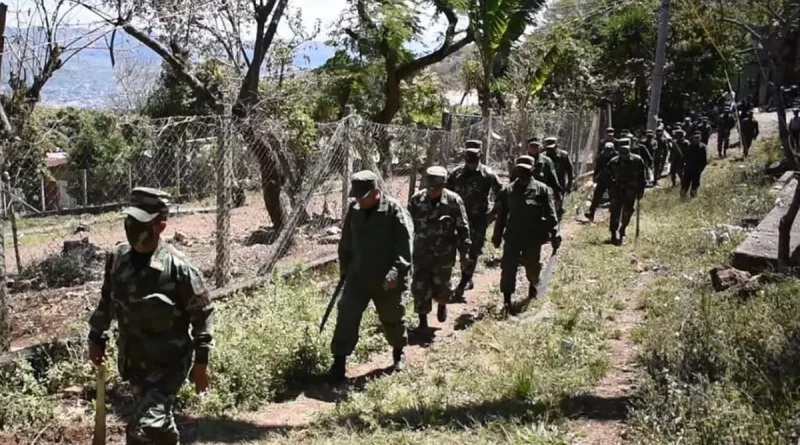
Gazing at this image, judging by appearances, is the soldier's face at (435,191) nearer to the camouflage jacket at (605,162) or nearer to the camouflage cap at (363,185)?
the camouflage cap at (363,185)

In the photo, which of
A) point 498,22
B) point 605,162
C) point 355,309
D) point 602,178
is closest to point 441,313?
point 355,309

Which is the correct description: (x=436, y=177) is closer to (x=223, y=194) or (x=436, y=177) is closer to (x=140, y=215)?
(x=223, y=194)

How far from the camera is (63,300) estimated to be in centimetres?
862

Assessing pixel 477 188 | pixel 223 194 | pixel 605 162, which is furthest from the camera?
pixel 605 162

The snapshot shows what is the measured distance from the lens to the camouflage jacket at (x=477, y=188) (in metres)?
9.06

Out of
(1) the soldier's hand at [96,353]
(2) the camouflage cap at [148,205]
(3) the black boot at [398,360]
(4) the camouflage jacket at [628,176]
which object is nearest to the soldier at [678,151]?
(4) the camouflage jacket at [628,176]

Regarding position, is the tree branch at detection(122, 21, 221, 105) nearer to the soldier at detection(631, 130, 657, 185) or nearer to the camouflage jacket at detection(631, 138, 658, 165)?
the camouflage jacket at detection(631, 138, 658, 165)

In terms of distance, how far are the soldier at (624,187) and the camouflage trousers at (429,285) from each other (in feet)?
18.3

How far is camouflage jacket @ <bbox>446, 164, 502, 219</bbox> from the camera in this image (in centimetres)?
906

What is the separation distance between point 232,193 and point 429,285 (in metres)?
2.08

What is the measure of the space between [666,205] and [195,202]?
9396 mm

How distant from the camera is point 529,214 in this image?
838 centimetres

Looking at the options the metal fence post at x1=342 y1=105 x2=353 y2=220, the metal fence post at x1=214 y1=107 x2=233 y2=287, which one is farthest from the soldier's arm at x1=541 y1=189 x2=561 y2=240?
the metal fence post at x1=214 y1=107 x2=233 y2=287

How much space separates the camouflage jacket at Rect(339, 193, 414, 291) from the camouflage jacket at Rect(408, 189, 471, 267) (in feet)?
5.03
